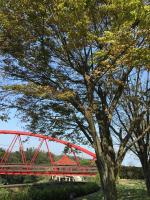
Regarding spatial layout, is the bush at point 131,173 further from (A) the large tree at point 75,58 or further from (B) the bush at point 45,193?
(A) the large tree at point 75,58

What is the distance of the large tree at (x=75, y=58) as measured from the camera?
1169 cm

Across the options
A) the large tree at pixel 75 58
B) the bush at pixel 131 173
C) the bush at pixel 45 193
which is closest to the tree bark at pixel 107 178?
the large tree at pixel 75 58

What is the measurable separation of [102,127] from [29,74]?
2.95 metres

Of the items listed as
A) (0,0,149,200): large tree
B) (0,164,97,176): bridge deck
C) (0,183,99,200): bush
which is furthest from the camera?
(0,164,97,176): bridge deck

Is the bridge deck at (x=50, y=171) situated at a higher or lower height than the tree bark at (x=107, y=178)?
higher

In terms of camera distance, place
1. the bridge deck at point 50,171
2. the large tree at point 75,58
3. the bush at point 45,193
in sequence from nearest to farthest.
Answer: the large tree at point 75,58, the bush at point 45,193, the bridge deck at point 50,171

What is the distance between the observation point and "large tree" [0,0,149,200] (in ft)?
38.3

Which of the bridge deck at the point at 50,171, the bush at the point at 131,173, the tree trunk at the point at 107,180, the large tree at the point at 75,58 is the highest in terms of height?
the bridge deck at the point at 50,171

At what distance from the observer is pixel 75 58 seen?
1339 centimetres

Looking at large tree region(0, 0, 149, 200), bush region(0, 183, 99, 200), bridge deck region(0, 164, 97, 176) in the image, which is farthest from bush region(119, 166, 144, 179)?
large tree region(0, 0, 149, 200)

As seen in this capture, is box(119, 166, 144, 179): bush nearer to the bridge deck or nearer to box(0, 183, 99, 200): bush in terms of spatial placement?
the bridge deck

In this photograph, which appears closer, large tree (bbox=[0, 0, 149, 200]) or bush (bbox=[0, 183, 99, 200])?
large tree (bbox=[0, 0, 149, 200])

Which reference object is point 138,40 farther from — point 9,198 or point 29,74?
point 9,198

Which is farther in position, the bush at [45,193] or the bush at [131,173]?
the bush at [131,173]
